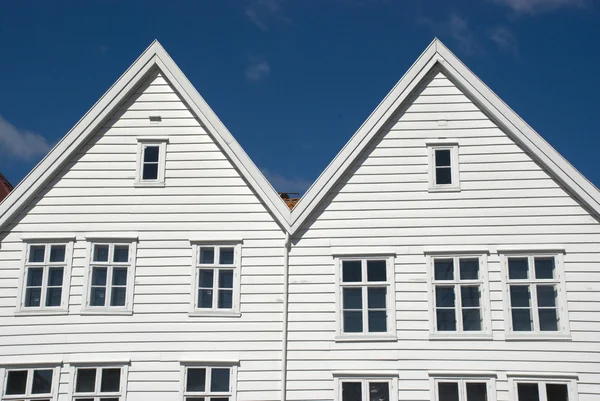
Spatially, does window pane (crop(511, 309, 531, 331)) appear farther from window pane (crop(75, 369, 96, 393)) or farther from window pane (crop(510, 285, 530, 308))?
window pane (crop(75, 369, 96, 393))

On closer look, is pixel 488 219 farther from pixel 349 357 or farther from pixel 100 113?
pixel 100 113

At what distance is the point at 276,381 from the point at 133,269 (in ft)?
14.6

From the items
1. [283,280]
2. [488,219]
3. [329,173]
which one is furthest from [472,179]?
[283,280]

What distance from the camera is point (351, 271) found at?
1678 centimetres

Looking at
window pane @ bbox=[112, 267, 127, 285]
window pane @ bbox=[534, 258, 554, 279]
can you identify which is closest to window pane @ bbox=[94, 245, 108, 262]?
window pane @ bbox=[112, 267, 127, 285]

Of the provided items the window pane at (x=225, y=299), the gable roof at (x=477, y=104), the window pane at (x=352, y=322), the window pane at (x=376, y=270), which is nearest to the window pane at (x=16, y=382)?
the window pane at (x=225, y=299)

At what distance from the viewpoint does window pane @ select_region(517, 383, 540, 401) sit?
15.7 m

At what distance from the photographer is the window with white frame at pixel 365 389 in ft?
52.3

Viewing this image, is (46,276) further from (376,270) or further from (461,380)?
(461,380)

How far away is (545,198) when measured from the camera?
16.8 m

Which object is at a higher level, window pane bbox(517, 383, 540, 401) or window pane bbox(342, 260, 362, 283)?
window pane bbox(342, 260, 362, 283)

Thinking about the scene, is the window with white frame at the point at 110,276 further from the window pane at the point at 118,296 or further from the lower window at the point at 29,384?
the lower window at the point at 29,384

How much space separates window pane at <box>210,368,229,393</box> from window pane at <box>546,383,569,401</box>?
7471 mm

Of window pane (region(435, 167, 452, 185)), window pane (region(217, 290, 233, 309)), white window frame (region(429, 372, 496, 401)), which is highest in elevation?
window pane (region(435, 167, 452, 185))
